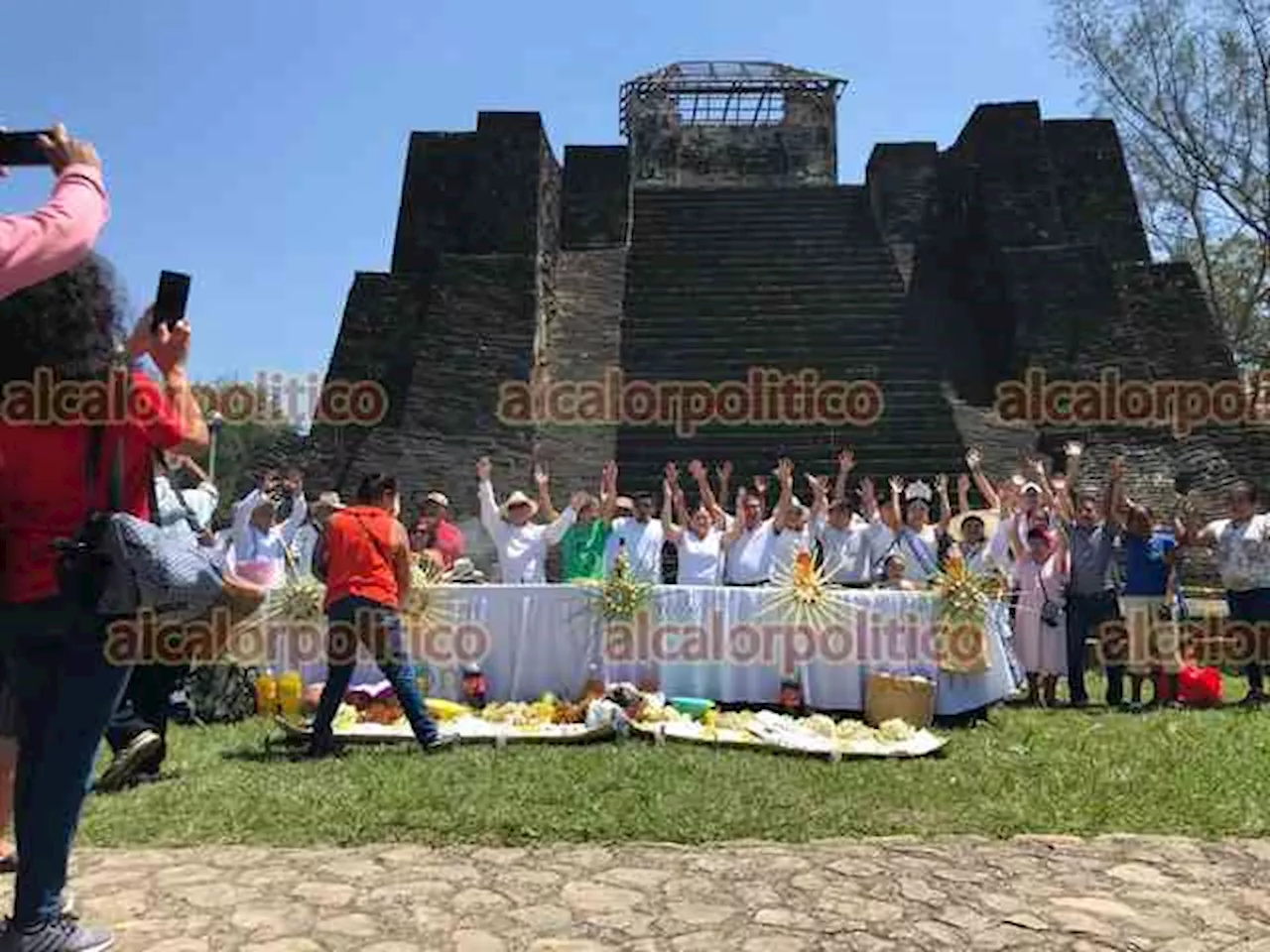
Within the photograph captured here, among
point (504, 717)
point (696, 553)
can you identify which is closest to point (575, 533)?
point (696, 553)

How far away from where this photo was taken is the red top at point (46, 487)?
3248 mm

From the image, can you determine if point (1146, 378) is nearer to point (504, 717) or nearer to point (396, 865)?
point (504, 717)

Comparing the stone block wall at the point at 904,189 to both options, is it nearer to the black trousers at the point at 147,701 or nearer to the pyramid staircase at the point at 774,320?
the pyramid staircase at the point at 774,320

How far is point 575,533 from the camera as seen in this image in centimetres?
923

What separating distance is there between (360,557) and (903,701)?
3556 millimetres

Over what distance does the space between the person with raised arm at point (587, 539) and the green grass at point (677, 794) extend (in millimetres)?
2367

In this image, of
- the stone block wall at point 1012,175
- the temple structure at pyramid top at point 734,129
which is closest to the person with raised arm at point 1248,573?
the stone block wall at point 1012,175

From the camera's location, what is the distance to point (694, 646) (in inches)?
319

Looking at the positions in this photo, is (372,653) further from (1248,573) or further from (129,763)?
(1248,573)

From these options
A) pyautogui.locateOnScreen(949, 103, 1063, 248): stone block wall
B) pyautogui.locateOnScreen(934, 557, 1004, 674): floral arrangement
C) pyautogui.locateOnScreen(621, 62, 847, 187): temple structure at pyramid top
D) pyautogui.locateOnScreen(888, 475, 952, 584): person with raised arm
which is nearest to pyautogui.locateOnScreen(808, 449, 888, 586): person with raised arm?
pyautogui.locateOnScreen(888, 475, 952, 584): person with raised arm

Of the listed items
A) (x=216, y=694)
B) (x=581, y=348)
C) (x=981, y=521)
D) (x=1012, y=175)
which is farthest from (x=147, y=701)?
(x=1012, y=175)

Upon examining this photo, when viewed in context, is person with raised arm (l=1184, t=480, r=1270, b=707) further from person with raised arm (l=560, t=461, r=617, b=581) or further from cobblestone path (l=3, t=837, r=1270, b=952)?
cobblestone path (l=3, t=837, r=1270, b=952)

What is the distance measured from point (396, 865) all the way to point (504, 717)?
311 centimetres

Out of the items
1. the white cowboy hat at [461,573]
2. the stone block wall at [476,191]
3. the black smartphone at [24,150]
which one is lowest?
the white cowboy hat at [461,573]
